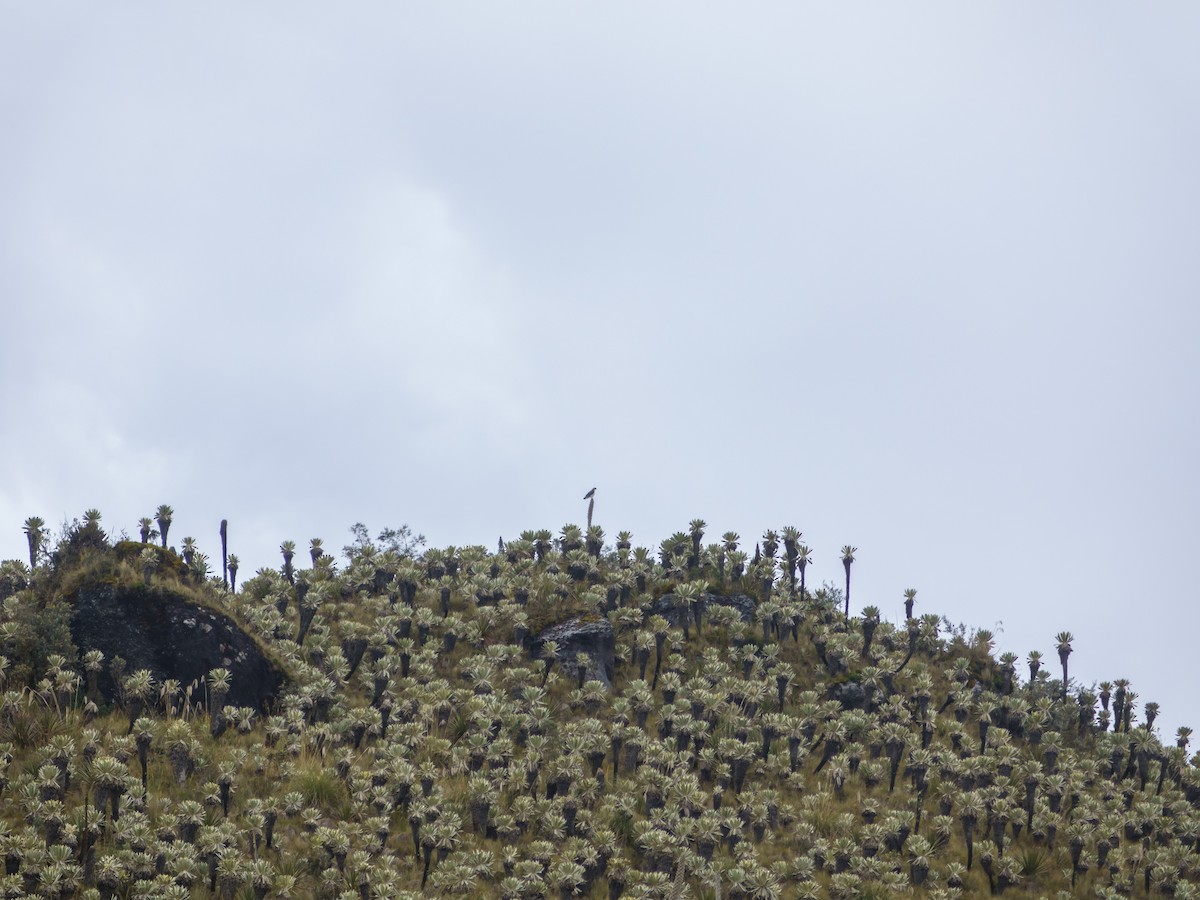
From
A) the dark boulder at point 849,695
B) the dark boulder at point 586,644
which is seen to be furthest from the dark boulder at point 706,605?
the dark boulder at point 849,695

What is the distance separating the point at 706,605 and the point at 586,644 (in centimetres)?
948

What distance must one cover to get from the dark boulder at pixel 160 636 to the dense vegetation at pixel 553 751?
1.68 ft

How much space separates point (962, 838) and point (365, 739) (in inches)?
882

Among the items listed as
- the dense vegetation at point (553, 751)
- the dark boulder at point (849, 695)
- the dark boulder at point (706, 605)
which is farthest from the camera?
the dark boulder at point (706, 605)

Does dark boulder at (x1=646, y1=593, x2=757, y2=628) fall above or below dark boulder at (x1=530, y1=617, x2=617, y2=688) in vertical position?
above

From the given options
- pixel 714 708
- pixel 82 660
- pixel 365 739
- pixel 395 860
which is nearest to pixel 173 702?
pixel 82 660

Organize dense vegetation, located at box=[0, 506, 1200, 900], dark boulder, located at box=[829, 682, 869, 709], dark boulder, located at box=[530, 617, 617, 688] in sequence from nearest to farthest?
1. dense vegetation, located at box=[0, 506, 1200, 900]
2. dark boulder, located at box=[530, 617, 617, 688]
3. dark boulder, located at box=[829, 682, 869, 709]

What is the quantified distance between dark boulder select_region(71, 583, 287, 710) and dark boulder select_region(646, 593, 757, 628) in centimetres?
2260

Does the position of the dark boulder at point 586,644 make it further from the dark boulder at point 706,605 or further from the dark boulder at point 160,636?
the dark boulder at point 160,636

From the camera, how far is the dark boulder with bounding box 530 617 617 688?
47.3 meters

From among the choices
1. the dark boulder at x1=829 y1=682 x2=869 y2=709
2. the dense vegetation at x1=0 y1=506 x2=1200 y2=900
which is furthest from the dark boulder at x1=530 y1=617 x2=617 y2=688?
the dark boulder at x1=829 y1=682 x2=869 y2=709

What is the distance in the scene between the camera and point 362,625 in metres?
46.5

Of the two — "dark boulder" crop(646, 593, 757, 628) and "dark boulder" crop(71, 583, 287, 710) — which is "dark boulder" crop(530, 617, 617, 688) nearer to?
"dark boulder" crop(646, 593, 757, 628)

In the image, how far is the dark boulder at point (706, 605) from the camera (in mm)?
54406
